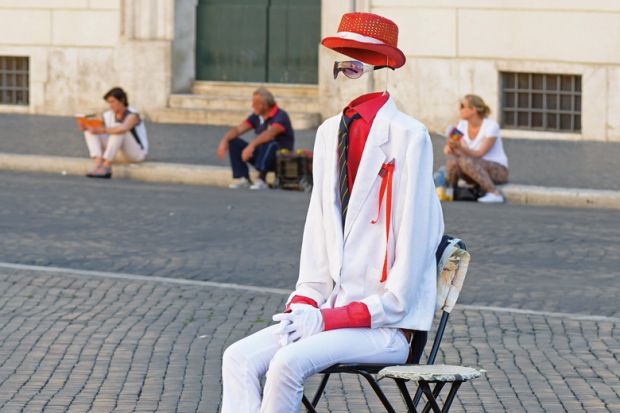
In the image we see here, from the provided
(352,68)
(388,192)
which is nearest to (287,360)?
(388,192)

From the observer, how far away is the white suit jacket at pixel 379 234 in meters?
5.10

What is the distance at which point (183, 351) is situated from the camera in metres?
7.88

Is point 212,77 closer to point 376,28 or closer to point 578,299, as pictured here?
point 578,299

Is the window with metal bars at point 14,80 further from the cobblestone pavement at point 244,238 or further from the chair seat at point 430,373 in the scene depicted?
the chair seat at point 430,373

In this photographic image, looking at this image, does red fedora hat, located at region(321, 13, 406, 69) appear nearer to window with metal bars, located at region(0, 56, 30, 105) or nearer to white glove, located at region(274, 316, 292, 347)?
white glove, located at region(274, 316, 292, 347)

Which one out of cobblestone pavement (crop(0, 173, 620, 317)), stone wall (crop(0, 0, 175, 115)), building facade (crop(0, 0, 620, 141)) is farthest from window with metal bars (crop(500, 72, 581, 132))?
cobblestone pavement (crop(0, 173, 620, 317))

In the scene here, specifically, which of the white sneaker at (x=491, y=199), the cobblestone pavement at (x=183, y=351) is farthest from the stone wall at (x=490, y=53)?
the cobblestone pavement at (x=183, y=351)

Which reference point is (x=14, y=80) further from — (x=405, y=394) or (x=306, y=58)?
(x=405, y=394)

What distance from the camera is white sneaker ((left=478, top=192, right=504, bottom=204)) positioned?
49.2ft

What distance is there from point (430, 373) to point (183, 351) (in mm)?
3132

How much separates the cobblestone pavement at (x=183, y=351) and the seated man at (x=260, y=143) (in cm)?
597

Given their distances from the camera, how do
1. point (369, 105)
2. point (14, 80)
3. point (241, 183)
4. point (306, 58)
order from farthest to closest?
point (14, 80), point (306, 58), point (241, 183), point (369, 105)

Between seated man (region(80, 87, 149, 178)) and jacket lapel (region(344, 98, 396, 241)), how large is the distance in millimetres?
11880

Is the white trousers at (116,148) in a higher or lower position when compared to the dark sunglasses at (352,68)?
lower
